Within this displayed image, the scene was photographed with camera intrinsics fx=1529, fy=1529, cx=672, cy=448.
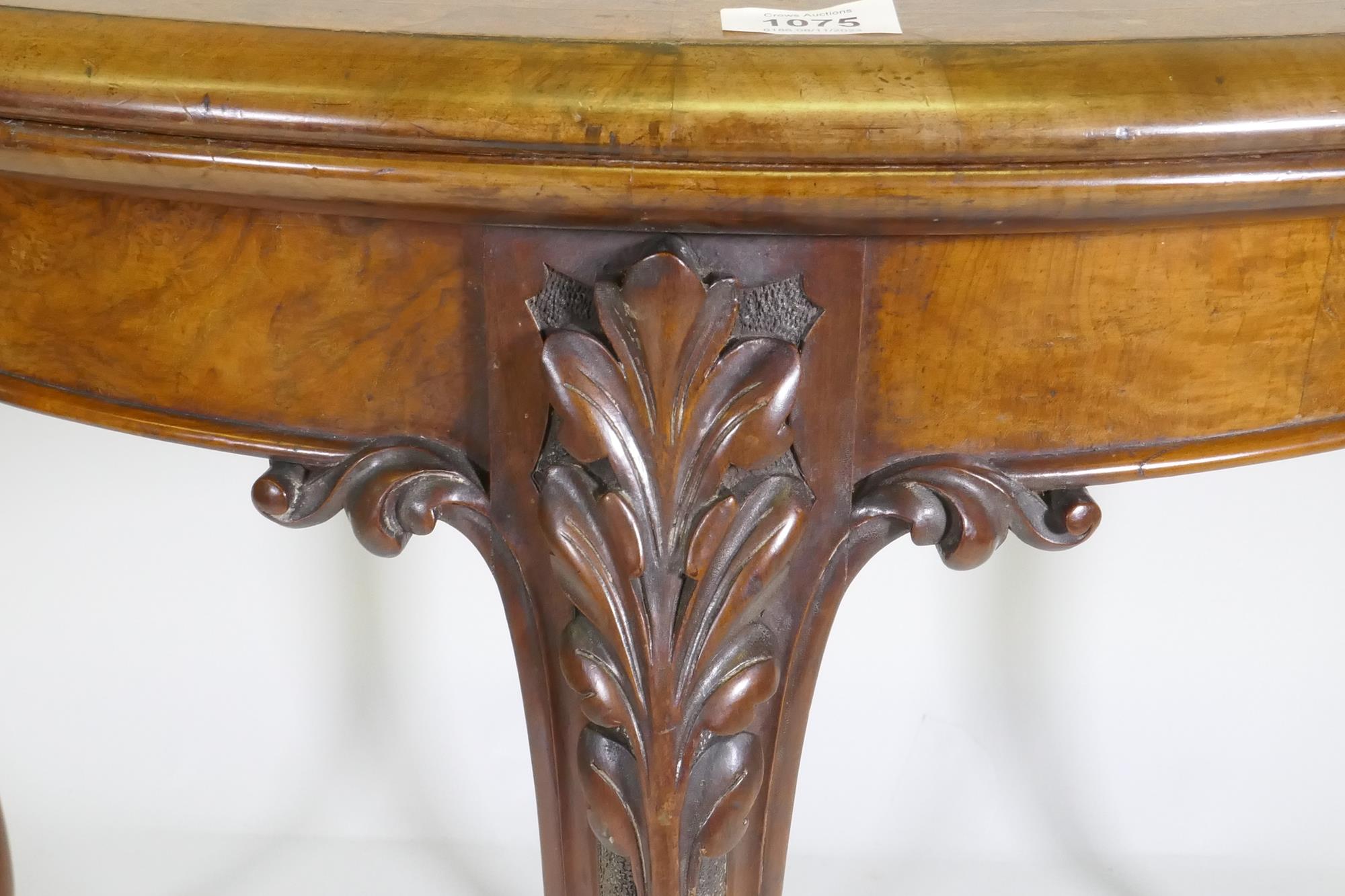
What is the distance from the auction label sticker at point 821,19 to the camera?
0.44 meters

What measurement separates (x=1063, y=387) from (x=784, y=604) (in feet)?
0.35

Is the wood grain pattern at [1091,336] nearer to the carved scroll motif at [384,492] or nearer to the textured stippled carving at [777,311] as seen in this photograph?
the textured stippled carving at [777,311]

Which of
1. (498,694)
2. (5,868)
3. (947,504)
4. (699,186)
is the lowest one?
(498,694)

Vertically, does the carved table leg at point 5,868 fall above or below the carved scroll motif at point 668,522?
below

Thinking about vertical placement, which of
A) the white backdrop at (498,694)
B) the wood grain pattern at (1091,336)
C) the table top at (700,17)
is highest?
the table top at (700,17)

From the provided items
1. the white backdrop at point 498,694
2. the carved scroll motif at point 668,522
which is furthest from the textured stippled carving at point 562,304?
the white backdrop at point 498,694

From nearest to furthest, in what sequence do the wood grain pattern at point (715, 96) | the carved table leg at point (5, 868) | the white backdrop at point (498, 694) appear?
the wood grain pattern at point (715, 96)
the carved table leg at point (5, 868)
the white backdrop at point (498, 694)

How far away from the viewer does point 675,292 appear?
411mm

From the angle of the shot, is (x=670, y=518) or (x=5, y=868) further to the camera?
(x=5, y=868)

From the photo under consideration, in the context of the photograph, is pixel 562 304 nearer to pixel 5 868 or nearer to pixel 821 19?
pixel 821 19

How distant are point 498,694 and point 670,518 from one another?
0.81 m

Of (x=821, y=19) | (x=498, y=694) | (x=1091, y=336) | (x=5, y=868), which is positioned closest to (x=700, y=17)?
(x=821, y=19)

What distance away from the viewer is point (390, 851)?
1.09 metres

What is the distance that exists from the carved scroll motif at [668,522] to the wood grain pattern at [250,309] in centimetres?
4
